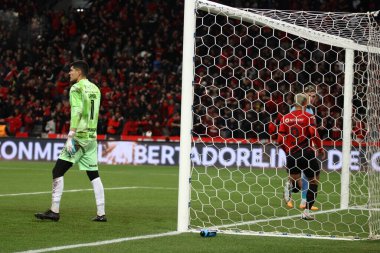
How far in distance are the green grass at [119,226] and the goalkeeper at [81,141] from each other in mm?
315

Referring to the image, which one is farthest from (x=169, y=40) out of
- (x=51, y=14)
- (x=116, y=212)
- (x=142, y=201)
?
(x=116, y=212)

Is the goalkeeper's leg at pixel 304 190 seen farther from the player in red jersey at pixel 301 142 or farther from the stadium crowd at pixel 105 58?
the stadium crowd at pixel 105 58

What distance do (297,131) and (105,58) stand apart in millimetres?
19743

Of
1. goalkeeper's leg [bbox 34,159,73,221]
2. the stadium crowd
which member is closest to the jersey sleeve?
goalkeeper's leg [bbox 34,159,73,221]

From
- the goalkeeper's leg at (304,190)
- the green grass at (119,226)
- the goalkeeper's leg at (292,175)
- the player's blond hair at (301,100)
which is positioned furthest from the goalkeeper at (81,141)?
the goalkeeper's leg at (304,190)

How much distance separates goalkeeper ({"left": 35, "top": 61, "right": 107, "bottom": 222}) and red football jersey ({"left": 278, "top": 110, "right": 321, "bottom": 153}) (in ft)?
9.23

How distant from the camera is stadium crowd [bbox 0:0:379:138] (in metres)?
27.0

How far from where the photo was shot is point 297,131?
11570mm

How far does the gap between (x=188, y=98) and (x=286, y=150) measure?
2.90 metres

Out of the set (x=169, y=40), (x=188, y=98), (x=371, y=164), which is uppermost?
(x=169, y=40)

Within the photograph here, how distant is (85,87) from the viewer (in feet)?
33.3

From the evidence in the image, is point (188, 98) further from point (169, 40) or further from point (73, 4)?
point (73, 4)

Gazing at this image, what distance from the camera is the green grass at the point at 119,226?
788 cm

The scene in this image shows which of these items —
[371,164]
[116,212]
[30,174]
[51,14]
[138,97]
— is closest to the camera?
[371,164]
